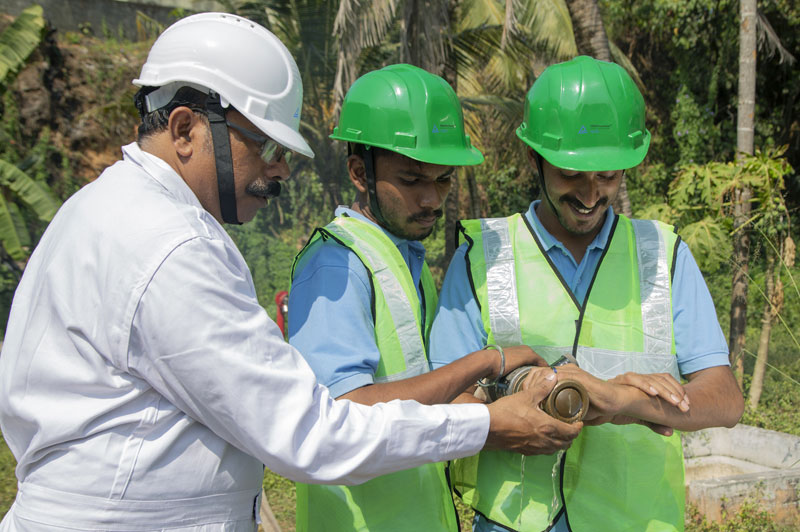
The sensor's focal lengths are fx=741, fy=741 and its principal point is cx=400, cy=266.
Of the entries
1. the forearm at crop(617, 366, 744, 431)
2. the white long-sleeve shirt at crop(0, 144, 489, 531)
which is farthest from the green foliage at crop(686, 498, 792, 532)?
the white long-sleeve shirt at crop(0, 144, 489, 531)

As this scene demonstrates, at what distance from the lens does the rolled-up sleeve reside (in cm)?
154

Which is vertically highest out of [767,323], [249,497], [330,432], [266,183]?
[266,183]

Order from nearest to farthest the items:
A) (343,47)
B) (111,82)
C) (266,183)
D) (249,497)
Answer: (249,497) < (266,183) < (343,47) < (111,82)

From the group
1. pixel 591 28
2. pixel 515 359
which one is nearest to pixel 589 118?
pixel 515 359

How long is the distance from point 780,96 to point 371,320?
13284 millimetres

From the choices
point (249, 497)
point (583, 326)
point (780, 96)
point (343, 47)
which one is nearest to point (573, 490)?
point (583, 326)

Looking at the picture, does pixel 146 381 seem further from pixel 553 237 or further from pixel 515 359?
pixel 553 237

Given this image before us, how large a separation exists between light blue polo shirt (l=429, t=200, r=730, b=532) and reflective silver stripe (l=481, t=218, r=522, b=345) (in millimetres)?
58

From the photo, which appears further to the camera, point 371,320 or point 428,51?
point 428,51

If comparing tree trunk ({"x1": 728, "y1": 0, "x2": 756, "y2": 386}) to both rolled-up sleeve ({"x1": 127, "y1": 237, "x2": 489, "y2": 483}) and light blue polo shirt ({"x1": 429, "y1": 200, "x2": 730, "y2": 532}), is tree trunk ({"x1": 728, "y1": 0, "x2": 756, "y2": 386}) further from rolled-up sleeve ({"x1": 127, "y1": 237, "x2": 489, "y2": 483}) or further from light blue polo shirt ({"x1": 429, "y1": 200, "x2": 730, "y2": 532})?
rolled-up sleeve ({"x1": 127, "y1": 237, "x2": 489, "y2": 483})

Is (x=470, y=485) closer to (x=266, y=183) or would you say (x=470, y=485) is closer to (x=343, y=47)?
(x=266, y=183)

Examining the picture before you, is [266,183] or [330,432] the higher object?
[266,183]

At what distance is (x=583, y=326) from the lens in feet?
7.64

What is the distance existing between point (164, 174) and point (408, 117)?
2.90ft
